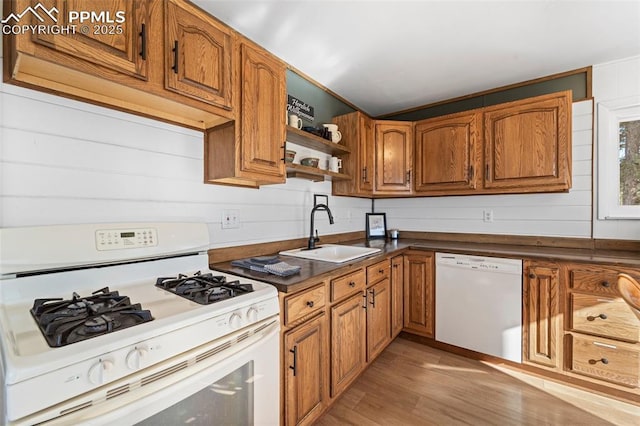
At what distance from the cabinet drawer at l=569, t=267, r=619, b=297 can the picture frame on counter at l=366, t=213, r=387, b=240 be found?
69.7 inches

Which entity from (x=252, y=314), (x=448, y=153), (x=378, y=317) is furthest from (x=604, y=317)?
(x=252, y=314)

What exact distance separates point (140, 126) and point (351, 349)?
5.94 ft

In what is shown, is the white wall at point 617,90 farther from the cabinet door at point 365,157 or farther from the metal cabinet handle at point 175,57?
the metal cabinet handle at point 175,57

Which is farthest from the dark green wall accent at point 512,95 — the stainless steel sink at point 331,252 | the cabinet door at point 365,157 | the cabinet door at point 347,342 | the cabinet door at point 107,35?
the cabinet door at point 107,35

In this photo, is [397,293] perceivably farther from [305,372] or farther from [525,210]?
[525,210]

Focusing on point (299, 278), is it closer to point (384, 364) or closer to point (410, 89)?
point (384, 364)

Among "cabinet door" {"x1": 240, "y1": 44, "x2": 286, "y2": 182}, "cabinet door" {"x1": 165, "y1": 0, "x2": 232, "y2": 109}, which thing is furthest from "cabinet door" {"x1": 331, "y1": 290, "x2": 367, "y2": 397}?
"cabinet door" {"x1": 165, "y1": 0, "x2": 232, "y2": 109}

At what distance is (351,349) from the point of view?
1.86 m

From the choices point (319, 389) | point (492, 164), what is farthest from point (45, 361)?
point (492, 164)

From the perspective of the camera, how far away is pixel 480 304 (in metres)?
2.29

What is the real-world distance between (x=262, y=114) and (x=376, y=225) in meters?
2.14

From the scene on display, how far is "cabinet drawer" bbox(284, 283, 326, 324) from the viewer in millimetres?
1349

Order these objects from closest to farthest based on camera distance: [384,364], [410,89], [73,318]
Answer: [73,318]
[384,364]
[410,89]

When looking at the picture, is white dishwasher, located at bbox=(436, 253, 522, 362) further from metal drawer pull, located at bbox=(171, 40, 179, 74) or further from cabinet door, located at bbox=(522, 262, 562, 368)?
metal drawer pull, located at bbox=(171, 40, 179, 74)
